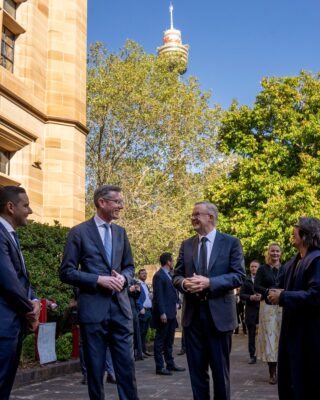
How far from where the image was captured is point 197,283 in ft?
17.7

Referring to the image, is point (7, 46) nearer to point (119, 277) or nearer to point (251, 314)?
point (251, 314)

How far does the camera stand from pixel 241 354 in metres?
14.3

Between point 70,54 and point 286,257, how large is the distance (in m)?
17.4

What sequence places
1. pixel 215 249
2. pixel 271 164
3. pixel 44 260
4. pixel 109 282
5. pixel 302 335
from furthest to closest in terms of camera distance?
pixel 271 164, pixel 44 260, pixel 215 249, pixel 109 282, pixel 302 335

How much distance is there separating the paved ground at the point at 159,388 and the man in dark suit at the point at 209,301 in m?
2.43

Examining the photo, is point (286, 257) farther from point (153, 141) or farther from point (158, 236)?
point (153, 141)

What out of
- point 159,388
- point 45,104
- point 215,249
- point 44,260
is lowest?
point 159,388

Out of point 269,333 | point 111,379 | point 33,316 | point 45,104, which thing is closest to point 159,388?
point 111,379

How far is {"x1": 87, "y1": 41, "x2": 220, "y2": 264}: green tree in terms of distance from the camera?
3183 cm

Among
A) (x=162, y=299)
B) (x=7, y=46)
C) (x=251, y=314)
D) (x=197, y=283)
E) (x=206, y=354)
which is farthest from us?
(x=7, y=46)

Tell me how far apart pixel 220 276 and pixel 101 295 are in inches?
44.5

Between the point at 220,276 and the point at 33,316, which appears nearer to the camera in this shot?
the point at 33,316

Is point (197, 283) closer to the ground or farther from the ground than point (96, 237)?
closer to the ground

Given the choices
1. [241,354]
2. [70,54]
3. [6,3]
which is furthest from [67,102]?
[241,354]
